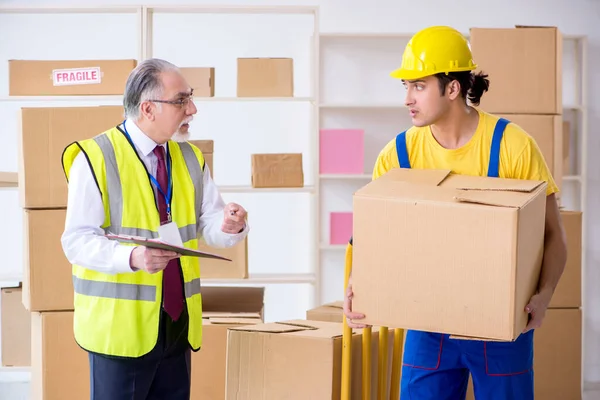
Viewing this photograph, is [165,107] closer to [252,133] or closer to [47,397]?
[47,397]

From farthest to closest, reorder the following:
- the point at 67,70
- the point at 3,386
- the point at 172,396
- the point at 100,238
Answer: the point at 3,386 < the point at 67,70 < the point at 172,396 < the point at 100,238

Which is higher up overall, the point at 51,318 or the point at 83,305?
the point at 83,305

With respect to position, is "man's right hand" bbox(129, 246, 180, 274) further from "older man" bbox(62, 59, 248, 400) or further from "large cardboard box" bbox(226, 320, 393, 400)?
"large cardboard box" bbox(226, 320, 393, 400)

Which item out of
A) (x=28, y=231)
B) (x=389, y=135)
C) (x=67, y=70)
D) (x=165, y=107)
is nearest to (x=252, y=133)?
(x=389, y=135)

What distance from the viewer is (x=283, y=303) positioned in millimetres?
4523

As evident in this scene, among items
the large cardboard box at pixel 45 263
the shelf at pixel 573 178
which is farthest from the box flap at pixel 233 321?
the shelf at pixel 573 178

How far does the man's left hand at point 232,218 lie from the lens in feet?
6.60

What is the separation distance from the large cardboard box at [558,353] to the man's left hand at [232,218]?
2094mm

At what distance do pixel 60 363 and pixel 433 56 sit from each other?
1.91 metres

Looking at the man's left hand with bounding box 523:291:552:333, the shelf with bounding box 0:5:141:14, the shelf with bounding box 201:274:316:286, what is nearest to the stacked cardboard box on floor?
the shelf with bounding box 201:274:316:286

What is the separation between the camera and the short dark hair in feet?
6.03

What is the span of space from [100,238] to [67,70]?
5.93 ft

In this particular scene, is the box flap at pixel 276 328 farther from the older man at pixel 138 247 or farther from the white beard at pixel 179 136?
the white beard at pixel 179 136

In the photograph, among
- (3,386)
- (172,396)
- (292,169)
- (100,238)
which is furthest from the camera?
(3,386)
